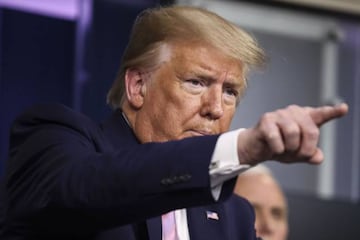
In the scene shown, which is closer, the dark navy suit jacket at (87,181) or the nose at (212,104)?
the dark navy suit jacket at (87,181)

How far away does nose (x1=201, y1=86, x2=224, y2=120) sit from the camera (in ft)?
5.53

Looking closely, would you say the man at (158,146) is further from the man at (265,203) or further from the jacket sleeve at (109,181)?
the man at (265,203)

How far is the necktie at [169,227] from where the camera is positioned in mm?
1687

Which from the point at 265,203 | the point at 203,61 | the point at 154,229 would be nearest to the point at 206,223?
the point at 154,229

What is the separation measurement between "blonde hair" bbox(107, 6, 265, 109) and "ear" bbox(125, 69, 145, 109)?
0.7 inches

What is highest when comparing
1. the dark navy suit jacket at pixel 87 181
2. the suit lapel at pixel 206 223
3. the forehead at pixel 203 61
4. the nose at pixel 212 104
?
the forehead at pixel 203 61

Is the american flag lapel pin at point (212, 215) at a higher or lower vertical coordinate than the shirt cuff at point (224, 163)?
lower

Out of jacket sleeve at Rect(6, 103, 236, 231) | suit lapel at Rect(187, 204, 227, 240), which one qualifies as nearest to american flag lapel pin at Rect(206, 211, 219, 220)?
suit lapel at Rect(187, 204, 227, 240)

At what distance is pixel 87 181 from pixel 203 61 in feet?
1.38

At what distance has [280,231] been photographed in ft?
10.6

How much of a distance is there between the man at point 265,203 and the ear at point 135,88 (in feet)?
4.59

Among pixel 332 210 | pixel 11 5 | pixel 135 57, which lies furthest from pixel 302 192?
pixel 135 57

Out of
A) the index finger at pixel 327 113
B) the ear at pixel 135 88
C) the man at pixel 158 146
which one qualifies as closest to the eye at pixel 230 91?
the man at pixel 158 146

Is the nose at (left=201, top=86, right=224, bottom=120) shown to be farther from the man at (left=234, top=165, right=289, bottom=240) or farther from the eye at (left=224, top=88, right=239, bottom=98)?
the man at (left=234, top=165, right=289, bottom=240)
